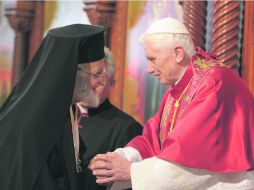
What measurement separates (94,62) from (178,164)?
760mm

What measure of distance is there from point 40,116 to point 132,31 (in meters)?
3.56

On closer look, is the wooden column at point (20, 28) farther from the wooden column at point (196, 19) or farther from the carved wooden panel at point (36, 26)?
the wooden column at point (196, 19)

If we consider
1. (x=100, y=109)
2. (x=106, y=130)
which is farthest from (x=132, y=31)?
(x=106, y=130)

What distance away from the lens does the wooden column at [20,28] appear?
24.8 feet

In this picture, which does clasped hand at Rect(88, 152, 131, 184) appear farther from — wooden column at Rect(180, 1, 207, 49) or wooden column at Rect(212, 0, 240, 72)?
wooden column at Rect(180, 1, 207, 49)

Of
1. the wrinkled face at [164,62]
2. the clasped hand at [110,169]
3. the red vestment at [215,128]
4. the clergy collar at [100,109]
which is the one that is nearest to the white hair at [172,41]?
the wrinkled face at [164,62]

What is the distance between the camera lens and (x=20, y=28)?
7.61 meters

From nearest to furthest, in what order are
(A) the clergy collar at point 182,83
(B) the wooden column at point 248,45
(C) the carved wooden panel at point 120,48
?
(A) the clergy collar at point 182,83 < (B) the wooden column at point 248,45 < (C) the carved wooden panel at point 120,48

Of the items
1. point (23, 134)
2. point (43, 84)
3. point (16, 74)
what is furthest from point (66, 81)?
point (16, 74)

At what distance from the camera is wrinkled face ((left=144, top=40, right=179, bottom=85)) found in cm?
375

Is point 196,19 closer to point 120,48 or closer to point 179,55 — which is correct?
point 120,48

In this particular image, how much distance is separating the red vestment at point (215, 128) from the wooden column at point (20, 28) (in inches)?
170

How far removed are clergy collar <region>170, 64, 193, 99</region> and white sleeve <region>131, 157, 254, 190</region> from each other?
58 centimetres

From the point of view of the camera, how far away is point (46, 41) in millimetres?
3336
